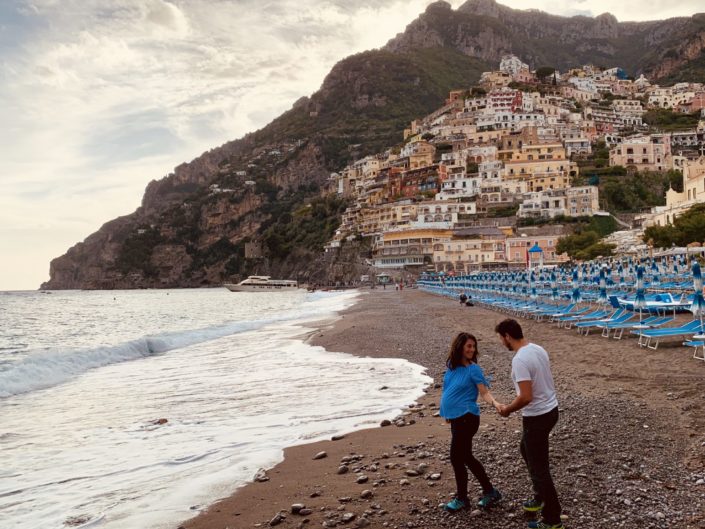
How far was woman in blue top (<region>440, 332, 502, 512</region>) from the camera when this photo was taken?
5059mm

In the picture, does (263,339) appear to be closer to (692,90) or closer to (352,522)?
Answer: (352,522)

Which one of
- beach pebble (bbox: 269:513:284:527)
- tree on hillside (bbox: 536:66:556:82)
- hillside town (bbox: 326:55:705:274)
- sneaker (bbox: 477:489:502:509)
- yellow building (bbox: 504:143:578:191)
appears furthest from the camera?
tree on hillside (bbox: 536:66:556:82)

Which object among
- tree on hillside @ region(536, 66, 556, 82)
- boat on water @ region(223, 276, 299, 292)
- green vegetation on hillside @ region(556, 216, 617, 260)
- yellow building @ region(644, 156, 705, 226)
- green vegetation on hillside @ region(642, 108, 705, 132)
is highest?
tree on hillside @ region(536, 66, 556, 82)

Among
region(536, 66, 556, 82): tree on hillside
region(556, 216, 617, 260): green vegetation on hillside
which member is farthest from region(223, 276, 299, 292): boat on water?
region(536, 66, 556, 82): tree on hillside

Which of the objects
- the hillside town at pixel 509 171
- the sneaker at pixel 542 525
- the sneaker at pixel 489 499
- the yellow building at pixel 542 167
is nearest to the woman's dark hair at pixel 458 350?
the sneaker at pixel 489 499

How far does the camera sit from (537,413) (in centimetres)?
465

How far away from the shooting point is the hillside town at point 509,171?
91.8 metres

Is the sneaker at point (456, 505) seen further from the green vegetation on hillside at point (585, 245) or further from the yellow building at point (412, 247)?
the yellow building at point (412, 247)

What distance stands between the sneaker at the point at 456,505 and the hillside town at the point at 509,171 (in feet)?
202

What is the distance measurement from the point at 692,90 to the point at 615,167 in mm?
73765

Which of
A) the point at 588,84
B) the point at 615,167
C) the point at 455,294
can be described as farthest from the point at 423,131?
the point at 455,294

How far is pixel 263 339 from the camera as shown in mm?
24062

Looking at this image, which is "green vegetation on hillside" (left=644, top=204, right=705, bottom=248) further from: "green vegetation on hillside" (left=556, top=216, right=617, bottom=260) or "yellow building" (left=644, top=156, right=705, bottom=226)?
"green vegetation on hillside" (left=556, top=216, right=617, bottom=260)

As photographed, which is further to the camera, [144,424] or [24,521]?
[144,424]
